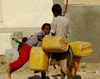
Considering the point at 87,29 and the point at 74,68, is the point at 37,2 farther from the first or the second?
the point at 74,68

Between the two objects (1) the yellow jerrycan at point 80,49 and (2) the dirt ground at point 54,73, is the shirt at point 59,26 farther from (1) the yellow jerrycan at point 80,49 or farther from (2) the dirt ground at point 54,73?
(2) the dirt ground at point 54,73

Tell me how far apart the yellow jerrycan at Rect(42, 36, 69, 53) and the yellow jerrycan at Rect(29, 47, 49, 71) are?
24cm

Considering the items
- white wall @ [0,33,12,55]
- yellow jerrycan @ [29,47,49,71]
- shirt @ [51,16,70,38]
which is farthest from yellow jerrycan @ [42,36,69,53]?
white wall @ [0,33,12,55]

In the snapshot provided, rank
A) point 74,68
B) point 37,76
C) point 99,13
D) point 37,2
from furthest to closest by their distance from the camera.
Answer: point 37,2, point 99,13, point 37,76, point 74,68

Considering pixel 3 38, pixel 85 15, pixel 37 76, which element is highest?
pixel 85 15

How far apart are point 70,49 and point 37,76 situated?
226 centimetres

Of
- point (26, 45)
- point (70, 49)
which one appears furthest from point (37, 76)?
point (70, 49)

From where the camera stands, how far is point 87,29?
841cm

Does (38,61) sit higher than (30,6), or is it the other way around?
(30,6)

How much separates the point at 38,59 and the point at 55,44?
0.57 meters

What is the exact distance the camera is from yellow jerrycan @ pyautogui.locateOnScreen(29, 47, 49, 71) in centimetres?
543

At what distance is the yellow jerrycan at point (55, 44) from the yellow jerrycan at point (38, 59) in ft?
0.79

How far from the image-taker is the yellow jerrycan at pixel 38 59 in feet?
17.8

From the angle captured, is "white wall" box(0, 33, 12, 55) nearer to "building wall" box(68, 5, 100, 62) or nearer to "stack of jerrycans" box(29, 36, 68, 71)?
"building wall" box(68, 5, 100, 62)
